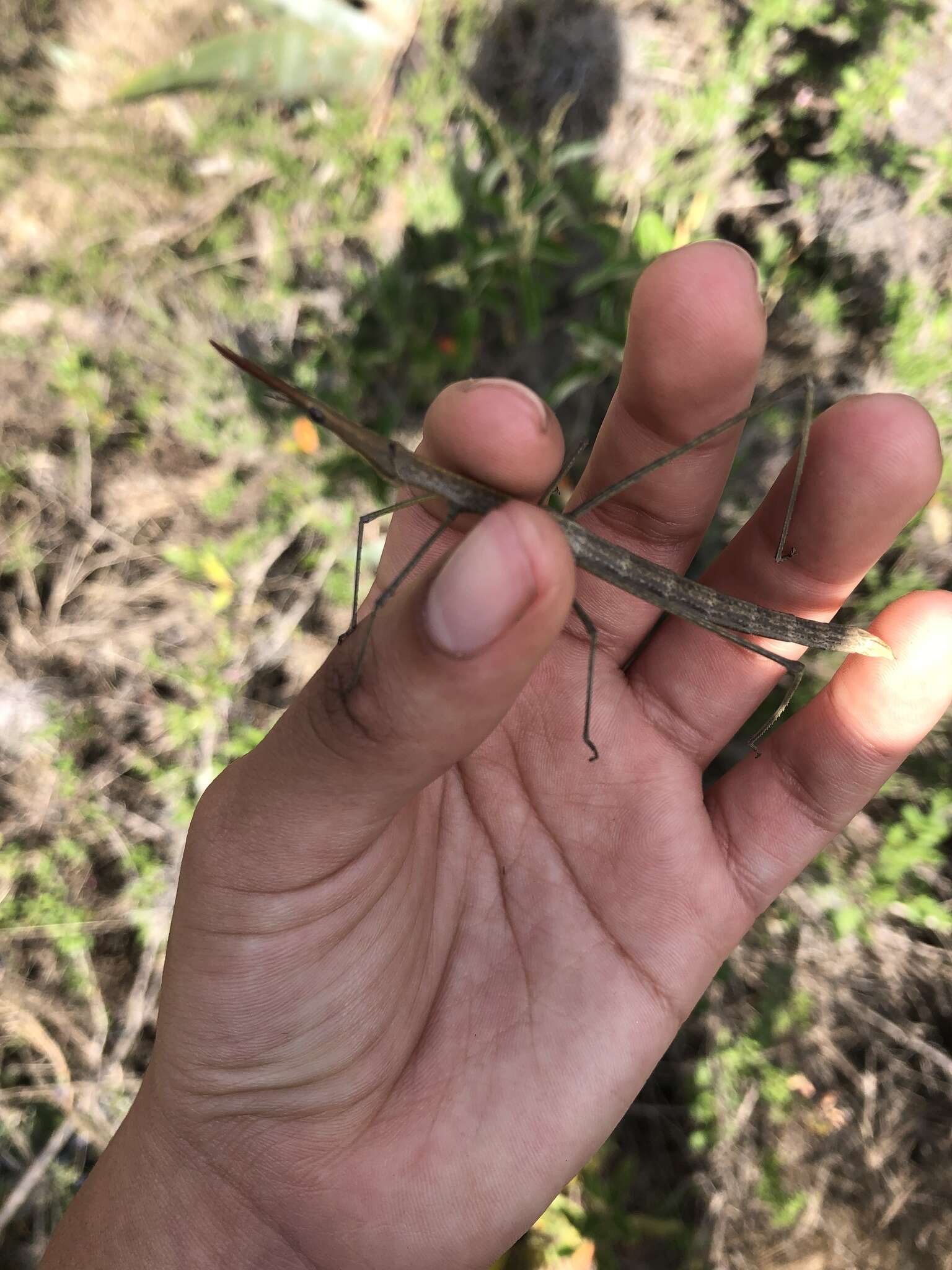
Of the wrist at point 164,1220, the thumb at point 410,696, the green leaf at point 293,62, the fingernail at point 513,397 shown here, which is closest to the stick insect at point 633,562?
the fingernail at point 513,397

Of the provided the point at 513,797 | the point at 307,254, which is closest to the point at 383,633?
the point at 513,797

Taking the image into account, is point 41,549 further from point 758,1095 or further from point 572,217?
point 758,1095

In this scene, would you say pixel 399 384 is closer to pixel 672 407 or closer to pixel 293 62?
pixel 672 407

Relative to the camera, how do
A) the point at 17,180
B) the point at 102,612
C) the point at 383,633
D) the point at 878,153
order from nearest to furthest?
the point at 383,633
the point at 878,153
the point at 102,612
the point at 17,180

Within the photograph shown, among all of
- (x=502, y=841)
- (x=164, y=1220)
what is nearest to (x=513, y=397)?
(x=502, y=841)

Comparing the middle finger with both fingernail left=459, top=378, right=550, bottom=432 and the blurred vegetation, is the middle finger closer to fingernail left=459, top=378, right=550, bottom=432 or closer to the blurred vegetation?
fingernail left=459, top=378, right=550, bottom=432

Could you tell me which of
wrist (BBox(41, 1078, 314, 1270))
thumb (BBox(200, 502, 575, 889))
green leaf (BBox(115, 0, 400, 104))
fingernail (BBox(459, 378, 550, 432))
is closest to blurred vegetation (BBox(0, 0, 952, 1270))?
green leaf (BBox(115, 0, 400, 104))
